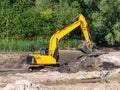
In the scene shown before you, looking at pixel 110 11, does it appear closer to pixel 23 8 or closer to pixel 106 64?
pixel 23 8

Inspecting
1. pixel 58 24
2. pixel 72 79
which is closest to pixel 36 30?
pixel 58 24

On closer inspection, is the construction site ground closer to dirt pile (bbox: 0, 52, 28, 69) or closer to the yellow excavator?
dirt pile (bbox: 0, 52, 28, 69)

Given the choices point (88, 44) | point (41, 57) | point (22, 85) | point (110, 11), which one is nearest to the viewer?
point (22, 85)

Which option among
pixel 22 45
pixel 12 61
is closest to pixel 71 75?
pixel 12 61

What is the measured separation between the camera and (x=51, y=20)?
38.7 meters

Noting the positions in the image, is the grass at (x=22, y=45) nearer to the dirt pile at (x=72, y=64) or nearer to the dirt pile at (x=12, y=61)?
the dirt pile at (x=12, y=61)

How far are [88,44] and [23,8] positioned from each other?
52.3 ft

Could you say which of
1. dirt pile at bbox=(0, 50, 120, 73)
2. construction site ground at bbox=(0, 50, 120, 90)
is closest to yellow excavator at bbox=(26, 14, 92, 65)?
construction site ground at bbox=(0, 50, 120, 90)

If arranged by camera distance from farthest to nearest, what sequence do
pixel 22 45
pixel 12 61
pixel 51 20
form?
pixel 51 20 → pixel 22 45 → pixel 12 61

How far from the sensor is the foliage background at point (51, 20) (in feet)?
121

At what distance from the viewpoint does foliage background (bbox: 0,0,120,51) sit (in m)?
37.0

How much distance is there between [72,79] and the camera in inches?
832

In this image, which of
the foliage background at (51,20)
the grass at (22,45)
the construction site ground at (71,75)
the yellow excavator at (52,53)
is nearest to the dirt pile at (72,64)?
the construction site ground at (71,75)

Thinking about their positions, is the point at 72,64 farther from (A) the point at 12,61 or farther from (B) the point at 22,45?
(B) the point at 22,45
